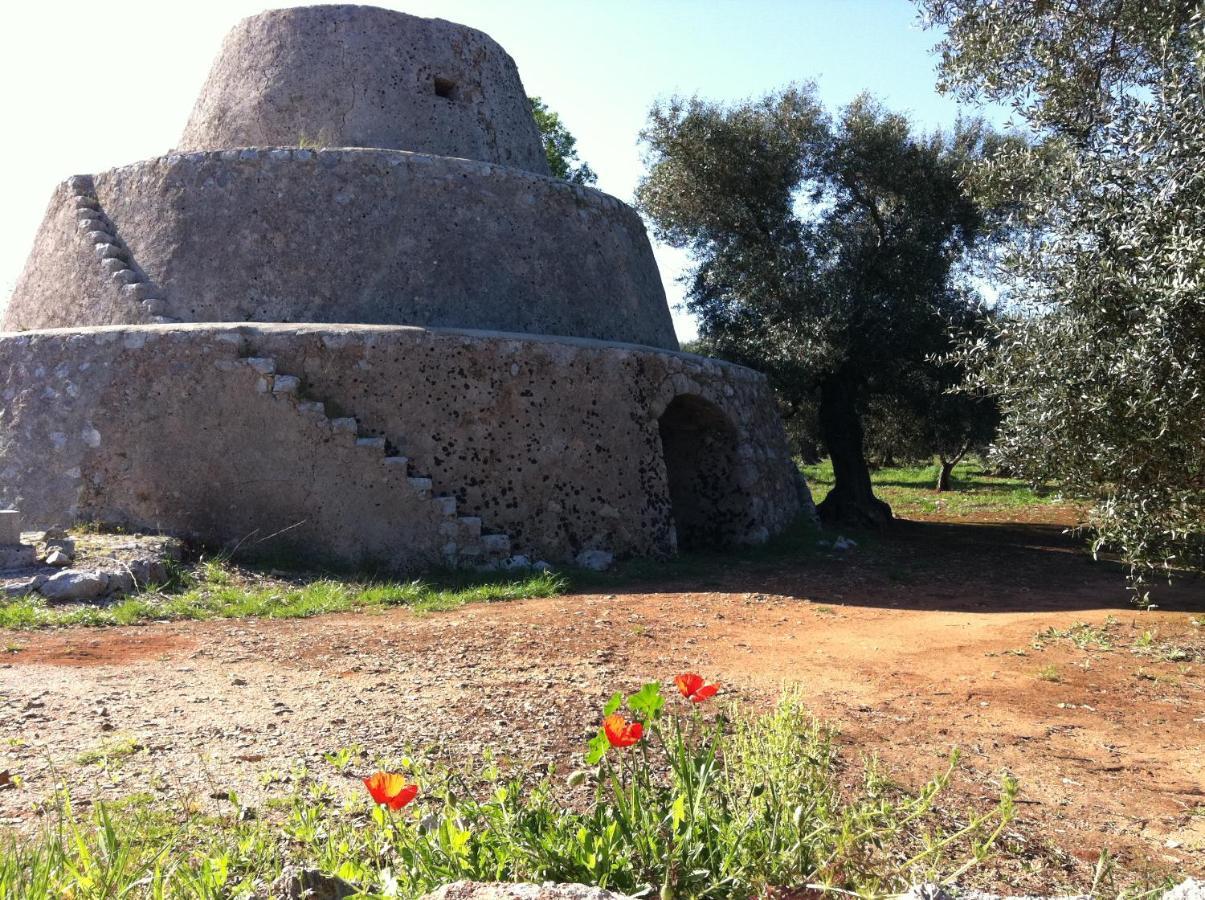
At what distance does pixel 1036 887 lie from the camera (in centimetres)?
297

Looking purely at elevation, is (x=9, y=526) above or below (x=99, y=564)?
above

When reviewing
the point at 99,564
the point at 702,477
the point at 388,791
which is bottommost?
the point at 99,564

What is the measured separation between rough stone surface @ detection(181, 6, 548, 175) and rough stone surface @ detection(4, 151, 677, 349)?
131 centimetres

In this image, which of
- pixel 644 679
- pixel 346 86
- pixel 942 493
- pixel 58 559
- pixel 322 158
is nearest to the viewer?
pixel 644 679

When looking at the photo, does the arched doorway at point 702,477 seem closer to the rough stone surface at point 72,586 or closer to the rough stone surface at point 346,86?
the rough stone surface at point 346,86

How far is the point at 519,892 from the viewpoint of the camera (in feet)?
6.73

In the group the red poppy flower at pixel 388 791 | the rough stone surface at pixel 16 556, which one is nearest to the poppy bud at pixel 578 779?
the red poppy flower at pixel 388 791

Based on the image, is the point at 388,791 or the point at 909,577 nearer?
the point at 388,791

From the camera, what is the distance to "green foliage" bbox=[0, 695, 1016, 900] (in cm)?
232

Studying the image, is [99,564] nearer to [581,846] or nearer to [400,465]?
[400,465]

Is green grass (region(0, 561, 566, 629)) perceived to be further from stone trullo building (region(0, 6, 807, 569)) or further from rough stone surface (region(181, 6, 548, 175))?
rough stone surface (region(181, 6, 548, 175))

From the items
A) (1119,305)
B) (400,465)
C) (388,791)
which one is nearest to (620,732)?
(388,791)

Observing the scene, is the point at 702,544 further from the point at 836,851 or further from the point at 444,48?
the point at 836,851

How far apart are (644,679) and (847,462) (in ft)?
36.0
